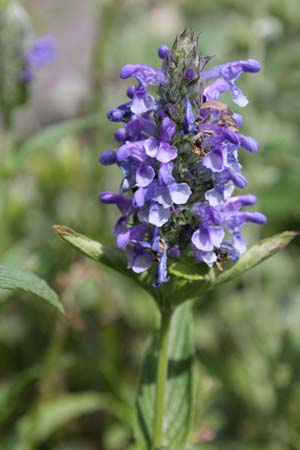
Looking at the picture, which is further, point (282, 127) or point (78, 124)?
point (282, 127)

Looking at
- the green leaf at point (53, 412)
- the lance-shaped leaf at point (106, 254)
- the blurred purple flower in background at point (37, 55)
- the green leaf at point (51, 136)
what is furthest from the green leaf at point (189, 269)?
the blurred purple flower in background at point (37, 55)

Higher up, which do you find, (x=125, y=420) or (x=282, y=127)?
(x=282, y=127)

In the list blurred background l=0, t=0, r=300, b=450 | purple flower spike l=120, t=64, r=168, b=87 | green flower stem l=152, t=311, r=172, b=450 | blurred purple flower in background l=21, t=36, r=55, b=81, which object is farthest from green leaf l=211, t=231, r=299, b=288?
blurred purple flower in background l=21, t=36, r=55, b=81

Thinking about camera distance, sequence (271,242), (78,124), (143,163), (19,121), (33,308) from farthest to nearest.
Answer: (19,121) → (33,308) → (78,124) → (271,242) → (143,163)

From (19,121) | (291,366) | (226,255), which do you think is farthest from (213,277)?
(19,121)

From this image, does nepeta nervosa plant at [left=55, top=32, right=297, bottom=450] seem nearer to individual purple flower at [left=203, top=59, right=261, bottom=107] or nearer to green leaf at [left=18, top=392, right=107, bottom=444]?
individual purple flower at [left=203, top=59, right=261, bottom=107]

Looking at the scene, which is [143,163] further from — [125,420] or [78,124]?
[125,420]

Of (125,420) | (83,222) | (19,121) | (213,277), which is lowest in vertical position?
(125,420)
